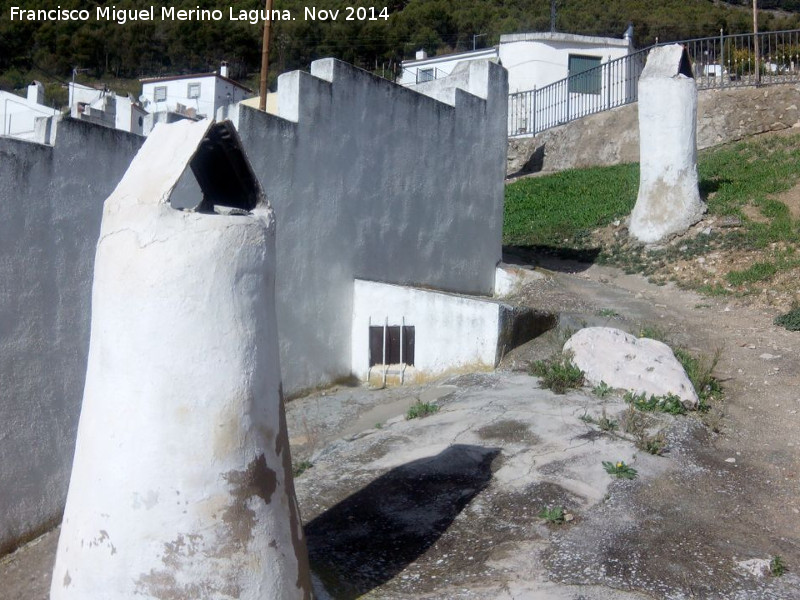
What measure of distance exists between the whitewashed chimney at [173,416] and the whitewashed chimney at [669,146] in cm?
1177

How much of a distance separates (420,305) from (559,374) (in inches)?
106

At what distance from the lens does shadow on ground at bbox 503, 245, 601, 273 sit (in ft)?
48.9

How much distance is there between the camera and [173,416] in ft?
12.0

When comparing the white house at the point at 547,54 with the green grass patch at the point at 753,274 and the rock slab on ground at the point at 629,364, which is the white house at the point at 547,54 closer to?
the green grass patch at the point at 753,274

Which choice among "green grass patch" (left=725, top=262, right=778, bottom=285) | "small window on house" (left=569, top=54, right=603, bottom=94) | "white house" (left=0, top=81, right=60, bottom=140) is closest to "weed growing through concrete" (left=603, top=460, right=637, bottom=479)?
"green grass patch" (left=725, top=262, right=778, bottom=285)

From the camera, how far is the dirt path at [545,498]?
4785 millimetres

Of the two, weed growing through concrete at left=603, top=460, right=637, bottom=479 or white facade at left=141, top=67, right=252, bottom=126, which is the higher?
white facade at left=141, top=67, right=252, bottom=126

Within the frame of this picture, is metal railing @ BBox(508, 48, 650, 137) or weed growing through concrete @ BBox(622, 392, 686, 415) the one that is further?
metal railing @ BBox(508, 48, 650, 137)

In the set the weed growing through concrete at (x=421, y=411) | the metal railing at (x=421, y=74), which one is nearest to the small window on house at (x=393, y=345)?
the weed growing through concrete at (x=421, y=411)

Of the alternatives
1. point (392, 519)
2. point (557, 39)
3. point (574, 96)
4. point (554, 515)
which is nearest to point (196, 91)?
point (557, 39)

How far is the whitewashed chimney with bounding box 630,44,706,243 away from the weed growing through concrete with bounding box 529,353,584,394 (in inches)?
265

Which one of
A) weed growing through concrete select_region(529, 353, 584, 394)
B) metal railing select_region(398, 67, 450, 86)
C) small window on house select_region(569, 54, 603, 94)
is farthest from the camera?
metal railing select_region(398, 67, 450, 86)

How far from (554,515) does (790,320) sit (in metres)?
6.46

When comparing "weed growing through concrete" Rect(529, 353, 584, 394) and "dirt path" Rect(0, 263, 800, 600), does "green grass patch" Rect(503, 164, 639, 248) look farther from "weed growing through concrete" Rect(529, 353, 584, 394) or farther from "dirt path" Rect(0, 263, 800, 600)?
"weed growing through concrete" Rect(529, 353, 584, 394)
